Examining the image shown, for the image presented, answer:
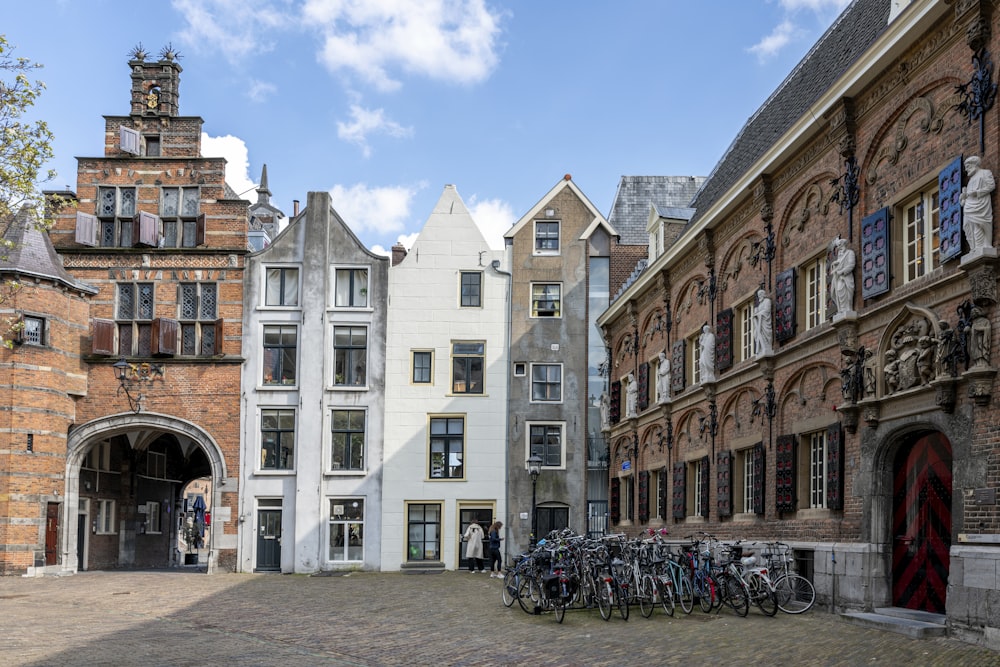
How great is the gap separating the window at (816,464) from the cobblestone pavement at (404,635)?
2.21 meters

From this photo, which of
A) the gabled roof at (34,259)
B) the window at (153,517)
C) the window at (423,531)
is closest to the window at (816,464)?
the window at (423,531)

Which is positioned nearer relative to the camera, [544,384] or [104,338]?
[104,338]

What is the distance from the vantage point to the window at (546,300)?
37.2 metres

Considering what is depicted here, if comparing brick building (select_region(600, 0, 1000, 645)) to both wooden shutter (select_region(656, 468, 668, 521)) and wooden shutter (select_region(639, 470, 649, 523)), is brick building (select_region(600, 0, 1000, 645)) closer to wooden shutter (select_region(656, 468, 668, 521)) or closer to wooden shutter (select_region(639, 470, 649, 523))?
wooden shutter (select_region(656, 468, 668, 521))

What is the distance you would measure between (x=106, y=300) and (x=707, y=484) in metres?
20.3

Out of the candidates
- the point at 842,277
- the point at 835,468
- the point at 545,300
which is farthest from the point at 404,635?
the point at 545,300

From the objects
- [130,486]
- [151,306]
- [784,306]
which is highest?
[151,306]

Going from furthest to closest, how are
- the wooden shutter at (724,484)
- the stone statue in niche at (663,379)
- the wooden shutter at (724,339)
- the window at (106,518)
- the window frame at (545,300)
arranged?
the window frame at (545,300) < the window at (106,518) < the stone statue in niche at (663,379) < the wooden shutter at (724,339) < the wooden shutter at (724,484)

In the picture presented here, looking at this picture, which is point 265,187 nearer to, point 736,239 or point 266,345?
point 266,345

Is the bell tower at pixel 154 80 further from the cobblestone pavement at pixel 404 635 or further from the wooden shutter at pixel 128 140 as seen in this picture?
the cobblestone pavement at pixel 404 635

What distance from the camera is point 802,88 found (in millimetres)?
24094

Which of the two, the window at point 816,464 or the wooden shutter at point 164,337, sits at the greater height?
the wooden shutter at point 164,337

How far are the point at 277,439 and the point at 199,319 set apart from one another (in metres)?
4.52

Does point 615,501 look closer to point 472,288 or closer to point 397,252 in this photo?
point 472,288
